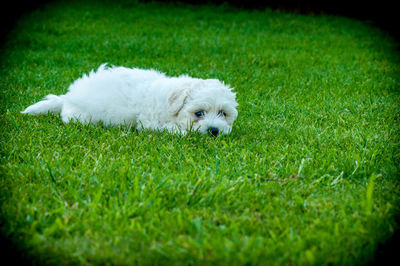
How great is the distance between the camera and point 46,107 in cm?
429

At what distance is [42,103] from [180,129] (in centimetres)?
168

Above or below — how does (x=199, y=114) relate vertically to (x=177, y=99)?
below

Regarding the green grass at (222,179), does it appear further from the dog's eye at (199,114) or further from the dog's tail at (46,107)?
the dog's eye at (199,114)

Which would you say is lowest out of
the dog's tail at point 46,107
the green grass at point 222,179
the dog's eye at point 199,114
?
the dog's tail at point 46,107

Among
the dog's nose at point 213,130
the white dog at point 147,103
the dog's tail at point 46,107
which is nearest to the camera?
the dog's nose at point 213,130

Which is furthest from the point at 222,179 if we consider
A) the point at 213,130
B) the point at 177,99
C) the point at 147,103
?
the point at 147,103

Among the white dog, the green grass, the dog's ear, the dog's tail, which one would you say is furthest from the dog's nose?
the dog's tail

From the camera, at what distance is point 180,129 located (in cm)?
377

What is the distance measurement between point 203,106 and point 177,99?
0.92ft

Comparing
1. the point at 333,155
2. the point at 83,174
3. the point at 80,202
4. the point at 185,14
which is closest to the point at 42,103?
the point at 83,174

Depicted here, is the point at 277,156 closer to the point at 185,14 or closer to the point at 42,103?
the point at 42,103

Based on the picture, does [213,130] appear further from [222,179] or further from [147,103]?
[222,179]

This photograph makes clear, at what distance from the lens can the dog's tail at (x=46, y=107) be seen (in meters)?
4.20

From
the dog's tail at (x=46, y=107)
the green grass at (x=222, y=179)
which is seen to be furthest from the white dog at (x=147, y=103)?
the green grass at (x=222, y=179)
